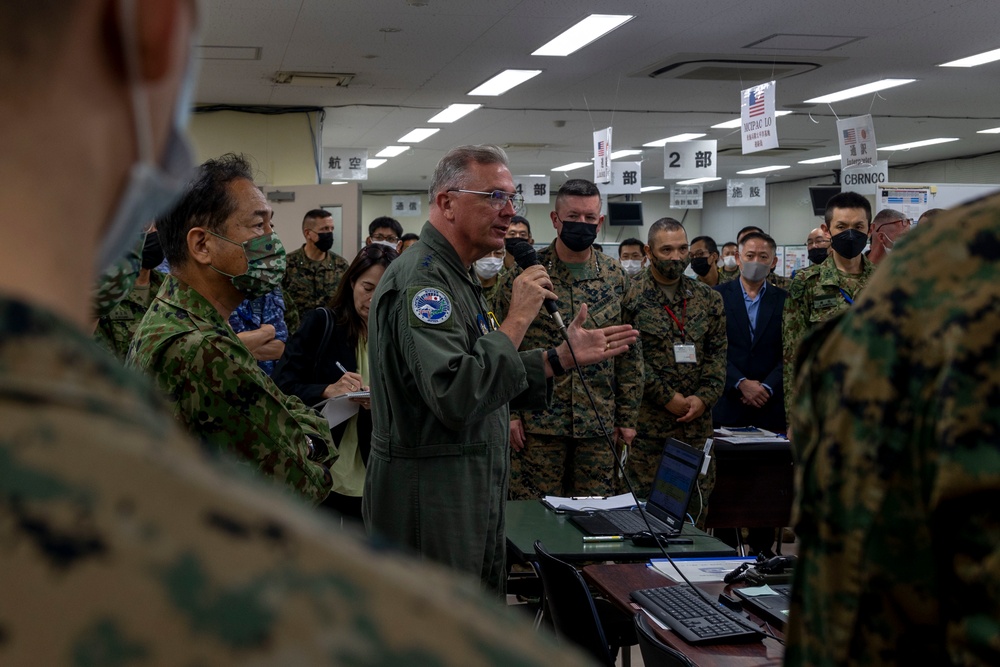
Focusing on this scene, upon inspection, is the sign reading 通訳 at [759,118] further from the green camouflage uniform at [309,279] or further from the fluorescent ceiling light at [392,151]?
the fluorescent ceiling light at [392,151]

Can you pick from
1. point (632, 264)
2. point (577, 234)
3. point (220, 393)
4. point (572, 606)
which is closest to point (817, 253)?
point (632, 264)

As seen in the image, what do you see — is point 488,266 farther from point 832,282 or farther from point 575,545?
point 575,545

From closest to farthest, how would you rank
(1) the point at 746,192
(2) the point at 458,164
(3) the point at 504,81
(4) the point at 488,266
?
(2) the point at 458,164 < (4) the point at 488,266 < (3) the point at 504,81 < (1) the point at 746,192

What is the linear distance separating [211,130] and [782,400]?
7545 mm

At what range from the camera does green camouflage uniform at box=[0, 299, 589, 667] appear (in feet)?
1.07

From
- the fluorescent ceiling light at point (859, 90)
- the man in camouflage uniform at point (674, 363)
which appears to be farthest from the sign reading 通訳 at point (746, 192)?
the man in camouflage uniform at point (674, 363)

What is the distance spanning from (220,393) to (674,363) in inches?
140

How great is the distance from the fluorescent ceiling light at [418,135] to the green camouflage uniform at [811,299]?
7.92m

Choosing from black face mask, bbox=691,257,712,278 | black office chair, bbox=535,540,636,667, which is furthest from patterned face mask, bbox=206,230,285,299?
black face mask, bbox=691,257,712,278

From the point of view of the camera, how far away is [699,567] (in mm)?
2756

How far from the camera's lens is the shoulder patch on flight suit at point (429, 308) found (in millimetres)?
2492

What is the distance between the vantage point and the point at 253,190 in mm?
2311

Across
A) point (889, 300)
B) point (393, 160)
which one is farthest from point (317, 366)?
point (393, 160)

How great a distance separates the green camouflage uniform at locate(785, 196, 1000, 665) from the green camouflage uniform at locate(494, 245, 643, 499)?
3382mm
